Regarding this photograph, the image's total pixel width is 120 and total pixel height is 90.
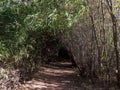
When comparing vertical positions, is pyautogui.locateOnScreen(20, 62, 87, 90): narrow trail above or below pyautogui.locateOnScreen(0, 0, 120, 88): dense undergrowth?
below

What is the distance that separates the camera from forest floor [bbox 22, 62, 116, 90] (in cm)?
927

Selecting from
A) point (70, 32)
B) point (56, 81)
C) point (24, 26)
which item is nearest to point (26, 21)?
point (24, 26)

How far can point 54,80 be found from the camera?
10547mm

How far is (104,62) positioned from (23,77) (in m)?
2.51

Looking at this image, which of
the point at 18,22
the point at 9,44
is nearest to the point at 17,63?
the point at 9,44

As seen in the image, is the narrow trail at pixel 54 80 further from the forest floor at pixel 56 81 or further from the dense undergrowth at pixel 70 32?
the dense undergrowth at pixel 70 32

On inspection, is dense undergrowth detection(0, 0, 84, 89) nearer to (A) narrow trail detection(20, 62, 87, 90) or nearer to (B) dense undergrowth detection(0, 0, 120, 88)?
(B) dense undergrowth detection(0, 0, 120, 88)

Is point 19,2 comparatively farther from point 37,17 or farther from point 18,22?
point 37,17

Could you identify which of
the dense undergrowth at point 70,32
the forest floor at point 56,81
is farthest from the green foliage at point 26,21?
the forest floor at point 56,81

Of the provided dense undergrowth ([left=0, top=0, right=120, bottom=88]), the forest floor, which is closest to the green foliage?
dense undergrowth ([left=0, top=0, right=120, bottom=88])

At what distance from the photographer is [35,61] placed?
10.3 meters

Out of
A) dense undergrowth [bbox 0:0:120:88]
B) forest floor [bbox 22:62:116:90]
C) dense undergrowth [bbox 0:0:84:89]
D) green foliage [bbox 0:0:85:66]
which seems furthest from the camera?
forest floor [bbox 22:62:116:90]

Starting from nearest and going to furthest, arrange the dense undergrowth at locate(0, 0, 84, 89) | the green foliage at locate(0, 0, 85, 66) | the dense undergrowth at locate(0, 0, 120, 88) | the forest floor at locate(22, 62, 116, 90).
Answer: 1. the green foliage at locate(0, 0, 85, 66)
2. the dense undergrowth at locate(0, 0, 84, 89)
3. the dense undergrowth at locate(0, 0, 120, 88)
4. the forest floor at locate(22, 62, 116, 90)

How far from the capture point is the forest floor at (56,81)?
30.4ft
